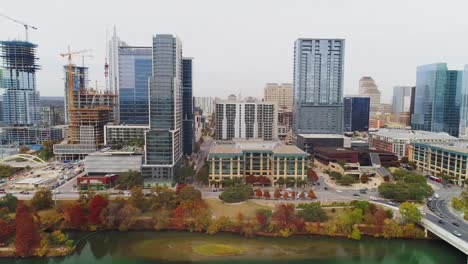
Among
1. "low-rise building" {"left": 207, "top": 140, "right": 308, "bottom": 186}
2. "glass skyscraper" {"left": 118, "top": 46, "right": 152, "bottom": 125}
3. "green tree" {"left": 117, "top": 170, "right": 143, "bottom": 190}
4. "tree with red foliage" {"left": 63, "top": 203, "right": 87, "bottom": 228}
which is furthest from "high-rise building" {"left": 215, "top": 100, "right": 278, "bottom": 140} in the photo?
"tree with red foliage" {"left": 63, "top": 203, "right": 87, "bottom": 228}

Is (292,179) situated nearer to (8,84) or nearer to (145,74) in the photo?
(145,74)

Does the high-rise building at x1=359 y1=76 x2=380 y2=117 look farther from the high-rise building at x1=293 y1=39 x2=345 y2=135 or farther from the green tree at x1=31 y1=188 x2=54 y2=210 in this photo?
the green tree at x1=31 y1=188 x2=54 y2=210

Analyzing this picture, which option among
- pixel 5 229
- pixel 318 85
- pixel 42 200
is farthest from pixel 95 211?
pixel 318 85

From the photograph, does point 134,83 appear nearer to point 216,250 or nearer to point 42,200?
point 42,200

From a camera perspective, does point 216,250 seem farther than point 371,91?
No

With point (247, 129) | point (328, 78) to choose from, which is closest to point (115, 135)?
point (247, 129)

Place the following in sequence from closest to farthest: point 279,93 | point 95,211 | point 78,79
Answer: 1. point 95,211
2. point 78,79
3. point 279,93
